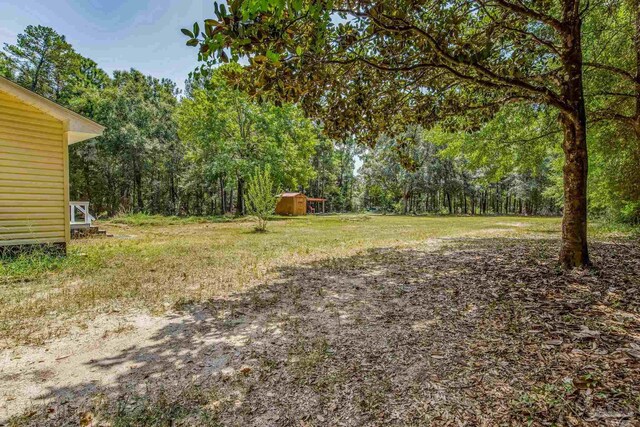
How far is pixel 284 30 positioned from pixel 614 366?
387cm

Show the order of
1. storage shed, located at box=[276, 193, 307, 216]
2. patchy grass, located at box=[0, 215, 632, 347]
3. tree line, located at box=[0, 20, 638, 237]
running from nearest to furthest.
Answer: patchy grass, located at box=[0, 215, 632, 347] → tree line, located at box=[0, 20, 638, 237] → storage shed, located at box=[276, 193, 307, 216]

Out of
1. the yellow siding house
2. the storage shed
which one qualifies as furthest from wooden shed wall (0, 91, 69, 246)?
the storage shed

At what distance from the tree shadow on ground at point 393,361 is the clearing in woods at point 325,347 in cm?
1

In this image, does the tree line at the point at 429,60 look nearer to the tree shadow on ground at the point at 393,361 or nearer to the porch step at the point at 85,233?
the tree shadow on ground at the point at 393,361

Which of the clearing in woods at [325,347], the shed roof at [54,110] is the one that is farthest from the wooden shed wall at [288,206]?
the clearing in woods at [325,347]

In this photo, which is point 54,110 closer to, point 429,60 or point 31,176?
point 31,176

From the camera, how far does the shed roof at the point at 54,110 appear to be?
6500 mm

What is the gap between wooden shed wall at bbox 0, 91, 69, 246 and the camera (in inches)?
267

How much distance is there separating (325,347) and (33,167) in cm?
820

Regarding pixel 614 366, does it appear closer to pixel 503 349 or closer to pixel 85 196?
pixel 503 349

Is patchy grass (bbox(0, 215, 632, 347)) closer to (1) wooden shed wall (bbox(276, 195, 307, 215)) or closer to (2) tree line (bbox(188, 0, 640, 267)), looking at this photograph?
(2) tree line (bbox(188, 0, 640, 267))

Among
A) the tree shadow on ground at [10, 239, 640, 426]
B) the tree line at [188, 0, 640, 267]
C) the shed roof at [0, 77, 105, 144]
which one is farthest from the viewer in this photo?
the shed roof at [0, 77, 105, 144]

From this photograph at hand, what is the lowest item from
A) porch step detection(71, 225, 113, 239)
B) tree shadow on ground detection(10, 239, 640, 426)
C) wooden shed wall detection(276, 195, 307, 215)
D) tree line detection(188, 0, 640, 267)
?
tree shadow on ground detection(10, 239, 640, 426)

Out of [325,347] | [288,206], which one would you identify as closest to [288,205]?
[288,206]
